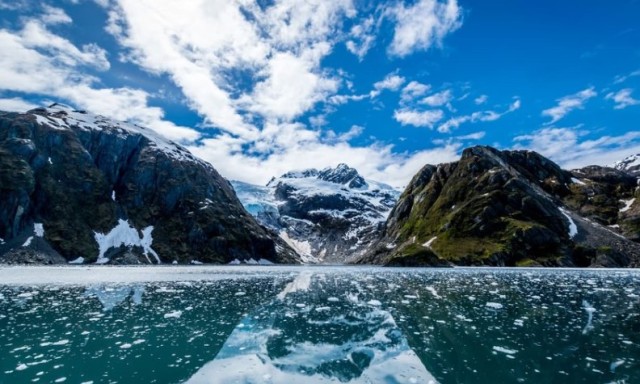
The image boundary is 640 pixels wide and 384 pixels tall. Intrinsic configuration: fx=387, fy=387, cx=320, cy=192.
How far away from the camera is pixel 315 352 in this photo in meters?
22.5

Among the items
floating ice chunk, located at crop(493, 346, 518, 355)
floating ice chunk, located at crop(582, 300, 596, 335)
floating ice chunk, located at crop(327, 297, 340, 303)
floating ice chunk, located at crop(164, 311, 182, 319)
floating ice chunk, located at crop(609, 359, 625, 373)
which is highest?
floating ice chunk, located at crop(582, 300, 596, 335)

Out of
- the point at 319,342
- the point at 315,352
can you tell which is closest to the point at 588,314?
the point at 319,342

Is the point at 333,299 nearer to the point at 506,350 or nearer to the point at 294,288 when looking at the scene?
the point at 294,288

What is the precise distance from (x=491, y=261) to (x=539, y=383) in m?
181

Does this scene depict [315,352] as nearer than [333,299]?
Yes

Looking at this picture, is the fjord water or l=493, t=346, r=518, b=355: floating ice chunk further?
l=493, t=346, r=518, b=355: floating ice chunk

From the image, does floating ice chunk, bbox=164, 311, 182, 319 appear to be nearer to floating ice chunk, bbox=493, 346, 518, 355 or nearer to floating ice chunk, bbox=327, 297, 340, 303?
floating ice chunk, bbox=327, 297, 340, 303

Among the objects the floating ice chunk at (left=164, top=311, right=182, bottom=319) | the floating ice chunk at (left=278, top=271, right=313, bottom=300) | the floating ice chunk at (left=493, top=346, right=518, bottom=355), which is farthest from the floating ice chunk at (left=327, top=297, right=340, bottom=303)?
the floating ice chunk at (left=493, top=346, right=518, bottom=355)

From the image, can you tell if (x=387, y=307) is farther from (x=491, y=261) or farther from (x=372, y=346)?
(x=491, y=261)

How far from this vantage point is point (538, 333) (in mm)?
26031

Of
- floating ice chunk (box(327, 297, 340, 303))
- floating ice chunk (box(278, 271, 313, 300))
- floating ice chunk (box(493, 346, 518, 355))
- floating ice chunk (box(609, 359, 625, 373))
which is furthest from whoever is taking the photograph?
floating ice chunk (box(278, 271, 313, 300))

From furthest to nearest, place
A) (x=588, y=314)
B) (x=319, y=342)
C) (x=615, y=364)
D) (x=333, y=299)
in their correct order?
(x=333, y=299), (x=588, y=314), (x=319, y=342), (x=615, y=364)

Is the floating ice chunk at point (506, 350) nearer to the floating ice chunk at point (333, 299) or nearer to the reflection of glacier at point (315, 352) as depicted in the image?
the reflection of glacier at point (315, 352)

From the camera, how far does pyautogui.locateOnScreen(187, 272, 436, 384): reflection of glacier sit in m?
18.2
